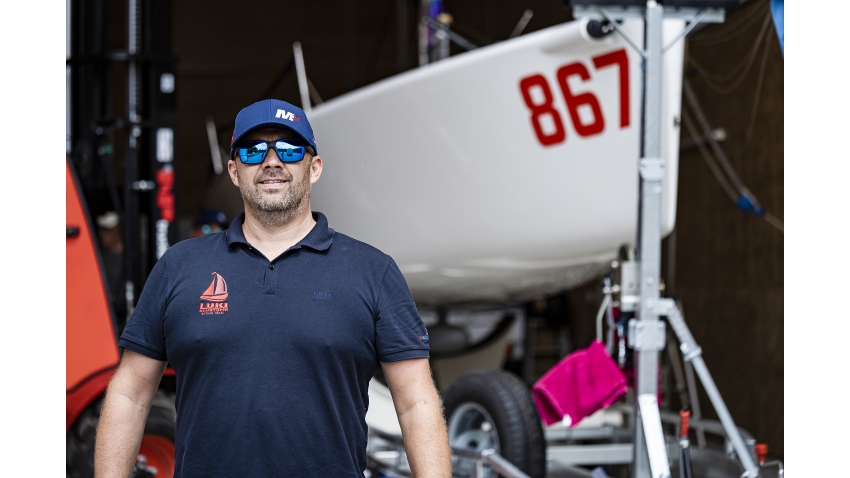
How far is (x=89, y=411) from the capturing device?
333 cm

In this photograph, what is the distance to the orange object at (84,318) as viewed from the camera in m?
3.18

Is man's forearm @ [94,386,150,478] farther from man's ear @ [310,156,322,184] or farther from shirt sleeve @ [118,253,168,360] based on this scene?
man's ear @ [310,156,322,184]

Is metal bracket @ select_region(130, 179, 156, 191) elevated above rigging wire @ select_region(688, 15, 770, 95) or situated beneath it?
situated beneath

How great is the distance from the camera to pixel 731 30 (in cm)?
593

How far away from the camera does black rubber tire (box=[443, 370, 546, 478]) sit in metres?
3.32

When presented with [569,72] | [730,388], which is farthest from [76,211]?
[730,388]

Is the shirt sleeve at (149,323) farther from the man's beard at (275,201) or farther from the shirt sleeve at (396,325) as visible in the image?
the shirt sleeve at (396,325)

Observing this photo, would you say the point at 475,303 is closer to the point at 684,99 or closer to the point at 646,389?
the point at 684,99

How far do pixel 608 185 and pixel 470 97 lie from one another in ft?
2.30

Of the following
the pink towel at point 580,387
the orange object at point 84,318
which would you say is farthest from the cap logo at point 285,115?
the orange object at point 84,318

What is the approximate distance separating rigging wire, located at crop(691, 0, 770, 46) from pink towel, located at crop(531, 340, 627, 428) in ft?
10.5

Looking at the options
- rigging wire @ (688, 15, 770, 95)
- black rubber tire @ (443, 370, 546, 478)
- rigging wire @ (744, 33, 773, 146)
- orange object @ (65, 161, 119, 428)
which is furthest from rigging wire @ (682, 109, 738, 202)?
orange object @ (65, 161, 119, 428)

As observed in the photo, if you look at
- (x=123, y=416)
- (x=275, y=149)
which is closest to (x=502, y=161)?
(x=275, y=149)

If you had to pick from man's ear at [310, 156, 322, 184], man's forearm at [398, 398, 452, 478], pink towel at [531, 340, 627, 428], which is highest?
man's ear at [310, 156, 322, 184]
